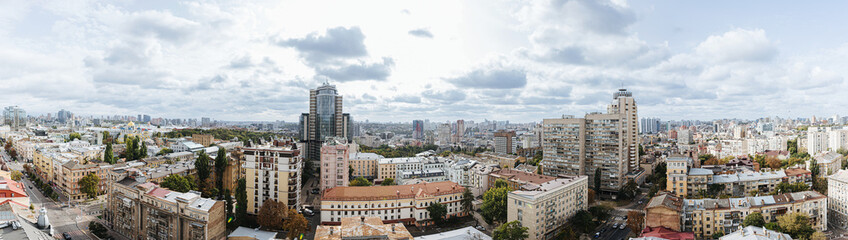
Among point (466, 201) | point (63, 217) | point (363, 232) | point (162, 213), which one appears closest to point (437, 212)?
point (466, 201)

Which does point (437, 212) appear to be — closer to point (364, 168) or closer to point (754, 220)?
point (754, 220)

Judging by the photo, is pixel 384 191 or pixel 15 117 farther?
pixel 15 117

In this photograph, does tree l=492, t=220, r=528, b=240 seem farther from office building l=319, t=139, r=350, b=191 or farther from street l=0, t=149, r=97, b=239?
street l=0, t=149, r=97, b=239

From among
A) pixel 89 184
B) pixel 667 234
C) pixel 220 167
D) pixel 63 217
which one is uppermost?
pixel 220 167

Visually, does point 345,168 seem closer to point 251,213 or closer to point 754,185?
point 251,213

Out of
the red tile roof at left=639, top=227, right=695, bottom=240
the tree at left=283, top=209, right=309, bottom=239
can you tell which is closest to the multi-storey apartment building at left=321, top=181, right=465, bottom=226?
the tree at left=283, top=209, right=309, bottom=239

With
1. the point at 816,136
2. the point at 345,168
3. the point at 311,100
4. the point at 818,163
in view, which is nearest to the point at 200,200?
the point at 345,168

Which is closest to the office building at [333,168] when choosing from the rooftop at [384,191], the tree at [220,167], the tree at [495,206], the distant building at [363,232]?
the rooftop at [384,191]
